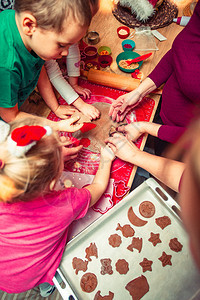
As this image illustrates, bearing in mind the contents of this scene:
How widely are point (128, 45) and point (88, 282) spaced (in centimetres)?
104

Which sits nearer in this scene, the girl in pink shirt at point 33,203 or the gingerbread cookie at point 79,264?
the girl in pink shirt at point 33,203

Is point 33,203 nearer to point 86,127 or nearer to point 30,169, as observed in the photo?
point 30,169

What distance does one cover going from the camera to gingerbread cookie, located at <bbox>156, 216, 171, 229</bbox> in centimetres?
78

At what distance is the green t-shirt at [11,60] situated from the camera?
74 centimetres

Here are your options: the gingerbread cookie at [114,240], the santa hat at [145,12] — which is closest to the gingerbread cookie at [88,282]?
the gingerbread cookie at [114,240]

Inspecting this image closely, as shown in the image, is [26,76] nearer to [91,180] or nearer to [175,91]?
[91,180]

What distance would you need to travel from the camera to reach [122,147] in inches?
34.1

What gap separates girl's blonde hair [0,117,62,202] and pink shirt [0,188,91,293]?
0.22 ft

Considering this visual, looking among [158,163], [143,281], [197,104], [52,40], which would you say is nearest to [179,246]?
[143,281]

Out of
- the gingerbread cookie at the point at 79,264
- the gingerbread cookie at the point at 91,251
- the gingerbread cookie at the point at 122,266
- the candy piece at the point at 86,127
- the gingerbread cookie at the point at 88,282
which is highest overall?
the candy piece at the point at 86,127

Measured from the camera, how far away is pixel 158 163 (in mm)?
873

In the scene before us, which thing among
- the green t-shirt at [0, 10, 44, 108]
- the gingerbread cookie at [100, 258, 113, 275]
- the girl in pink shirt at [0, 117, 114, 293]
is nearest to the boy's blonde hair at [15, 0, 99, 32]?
the green t-shirt at [0, 10, 44, 108]

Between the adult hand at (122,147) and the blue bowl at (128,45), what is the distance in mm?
477

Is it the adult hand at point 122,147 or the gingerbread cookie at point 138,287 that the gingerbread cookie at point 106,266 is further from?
the adult hand at point 122,147
